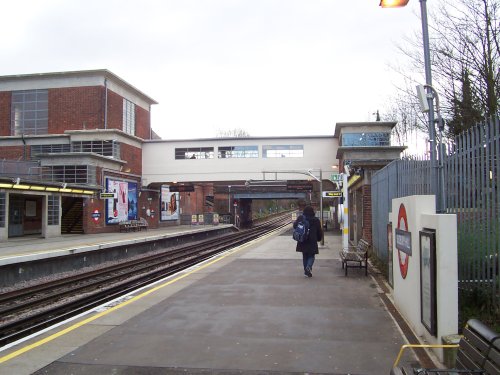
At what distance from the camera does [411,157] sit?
7.63 m

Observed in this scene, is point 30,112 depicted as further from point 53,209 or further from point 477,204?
point 477,204

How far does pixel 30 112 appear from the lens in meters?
36.2

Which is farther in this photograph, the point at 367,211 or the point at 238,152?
the point at 238,152

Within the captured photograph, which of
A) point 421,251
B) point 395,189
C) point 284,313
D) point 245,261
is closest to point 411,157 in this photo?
point 395,189

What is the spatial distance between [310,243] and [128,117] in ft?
104

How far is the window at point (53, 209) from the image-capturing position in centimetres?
2691

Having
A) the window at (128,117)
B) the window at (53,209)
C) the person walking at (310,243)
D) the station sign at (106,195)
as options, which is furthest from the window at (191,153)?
the person walking at (310,243)

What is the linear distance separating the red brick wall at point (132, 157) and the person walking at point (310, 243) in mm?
26216

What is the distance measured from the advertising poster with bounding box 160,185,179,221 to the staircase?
463 inches

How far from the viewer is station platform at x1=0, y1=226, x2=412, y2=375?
462 centimetres

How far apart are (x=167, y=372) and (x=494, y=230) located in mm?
3781

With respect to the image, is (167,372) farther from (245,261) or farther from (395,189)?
(245,261)

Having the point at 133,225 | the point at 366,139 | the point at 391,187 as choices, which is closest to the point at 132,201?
the point at 133,225

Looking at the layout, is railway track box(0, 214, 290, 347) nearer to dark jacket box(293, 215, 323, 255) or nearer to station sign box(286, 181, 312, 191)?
dark jacket box(293, 215, 323, 255)
